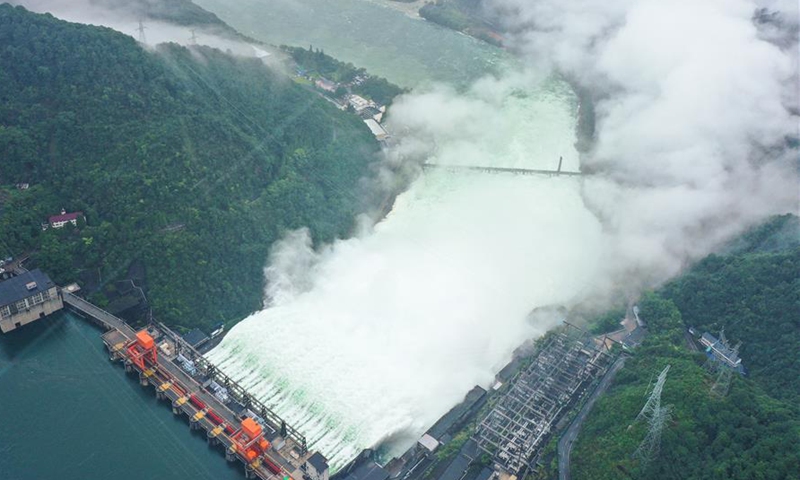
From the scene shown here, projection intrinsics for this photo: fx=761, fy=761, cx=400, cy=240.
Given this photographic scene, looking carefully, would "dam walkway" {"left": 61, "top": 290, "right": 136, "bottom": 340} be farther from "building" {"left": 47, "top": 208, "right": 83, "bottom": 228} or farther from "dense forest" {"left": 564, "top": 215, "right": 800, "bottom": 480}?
"dense forest" {"left": 564, "top": 215, "right": 800, "bottom": 480}

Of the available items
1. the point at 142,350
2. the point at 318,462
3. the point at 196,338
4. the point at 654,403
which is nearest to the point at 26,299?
the point at 142,350

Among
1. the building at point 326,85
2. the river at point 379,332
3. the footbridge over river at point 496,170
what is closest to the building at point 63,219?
the river at point 379,332

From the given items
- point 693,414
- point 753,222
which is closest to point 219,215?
point 693,414

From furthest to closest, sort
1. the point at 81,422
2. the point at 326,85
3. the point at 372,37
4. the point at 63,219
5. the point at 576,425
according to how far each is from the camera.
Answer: the point at 372,37, the point at 326,85, the point at 63,219, the point at 576,425, the point at 81,422

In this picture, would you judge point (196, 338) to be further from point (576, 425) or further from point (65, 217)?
point (576, 425)

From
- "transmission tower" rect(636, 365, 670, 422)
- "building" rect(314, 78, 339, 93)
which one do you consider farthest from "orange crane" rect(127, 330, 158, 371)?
"building" rect(314, 78, 339, 93)

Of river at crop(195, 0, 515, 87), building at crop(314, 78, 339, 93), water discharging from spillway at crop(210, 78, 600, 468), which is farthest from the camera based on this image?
river at crop(195, 0, 515, 87)
